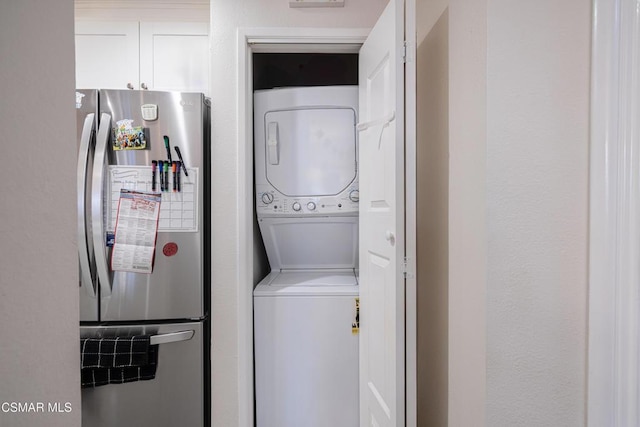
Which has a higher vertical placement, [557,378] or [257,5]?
[257,5]

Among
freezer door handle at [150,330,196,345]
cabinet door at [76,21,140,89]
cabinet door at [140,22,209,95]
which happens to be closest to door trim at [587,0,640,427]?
freezer door handle at [150,330,196,345]

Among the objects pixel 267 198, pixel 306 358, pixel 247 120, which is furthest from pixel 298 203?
pixel 306 358

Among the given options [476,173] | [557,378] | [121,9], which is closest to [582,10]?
[476,173]

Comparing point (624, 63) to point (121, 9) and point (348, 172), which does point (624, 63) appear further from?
point (121, 9)

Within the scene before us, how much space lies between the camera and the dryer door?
191 centimetres

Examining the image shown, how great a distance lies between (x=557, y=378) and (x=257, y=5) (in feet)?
5.97

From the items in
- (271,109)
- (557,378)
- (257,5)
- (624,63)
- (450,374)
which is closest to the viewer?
(624,63)

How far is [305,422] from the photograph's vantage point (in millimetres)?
1687

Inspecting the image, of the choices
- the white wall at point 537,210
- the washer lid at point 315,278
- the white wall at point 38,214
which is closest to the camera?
the white wall at point 38,214

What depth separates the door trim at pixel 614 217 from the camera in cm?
84

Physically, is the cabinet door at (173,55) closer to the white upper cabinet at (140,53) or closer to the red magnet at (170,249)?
the white upper cabinet at (140,53)

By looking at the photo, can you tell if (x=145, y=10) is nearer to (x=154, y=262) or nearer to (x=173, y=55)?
(x=173, y=55)

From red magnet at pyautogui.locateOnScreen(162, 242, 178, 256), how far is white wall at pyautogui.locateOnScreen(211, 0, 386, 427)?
19cm

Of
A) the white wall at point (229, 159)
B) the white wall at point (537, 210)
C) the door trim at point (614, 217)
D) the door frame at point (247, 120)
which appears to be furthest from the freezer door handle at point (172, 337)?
the door trim at point (614, 217)
